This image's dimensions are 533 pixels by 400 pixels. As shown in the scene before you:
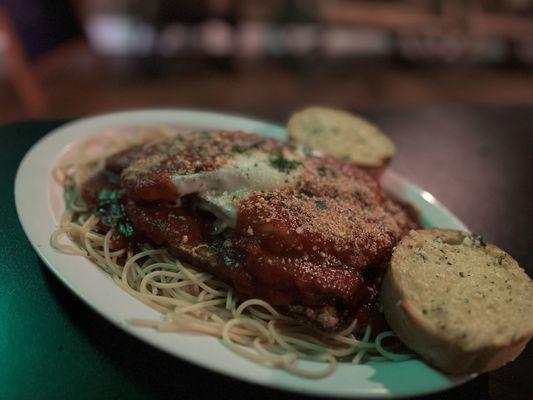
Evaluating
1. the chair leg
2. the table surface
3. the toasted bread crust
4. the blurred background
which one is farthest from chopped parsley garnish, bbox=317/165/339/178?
the chair leg

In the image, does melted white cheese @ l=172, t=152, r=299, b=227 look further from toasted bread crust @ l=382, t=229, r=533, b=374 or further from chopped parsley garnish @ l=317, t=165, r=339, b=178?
toasted bread crust @ l=382, t=229, r=533, b=374

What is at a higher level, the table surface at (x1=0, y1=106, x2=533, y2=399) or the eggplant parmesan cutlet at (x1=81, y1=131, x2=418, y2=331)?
the eggplant parmesan cutlet at (x1=81, y1=131, x2=418, y2=331)

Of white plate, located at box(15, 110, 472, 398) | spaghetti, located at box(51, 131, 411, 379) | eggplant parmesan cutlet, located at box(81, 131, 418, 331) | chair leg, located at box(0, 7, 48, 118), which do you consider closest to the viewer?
white plate, located at box(15, 110, 472, 398)

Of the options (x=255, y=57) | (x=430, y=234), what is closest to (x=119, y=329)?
(x=430, y=234)

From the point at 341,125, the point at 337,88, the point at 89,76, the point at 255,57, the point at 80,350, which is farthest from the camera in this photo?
the point at 255,57

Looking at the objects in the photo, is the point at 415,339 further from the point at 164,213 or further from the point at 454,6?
the point at 454,6

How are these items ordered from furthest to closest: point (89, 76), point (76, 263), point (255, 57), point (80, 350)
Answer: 1. point (255, 57)
2. point (89, 76)
3. point (76, 263)
4. point (80, 350)

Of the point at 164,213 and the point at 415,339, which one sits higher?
the point at 164,213

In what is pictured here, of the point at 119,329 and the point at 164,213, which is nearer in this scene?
the point at 119,329

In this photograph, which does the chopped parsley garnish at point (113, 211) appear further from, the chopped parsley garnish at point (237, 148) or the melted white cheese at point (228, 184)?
the chopped parsley garnish at point (237, 148)
